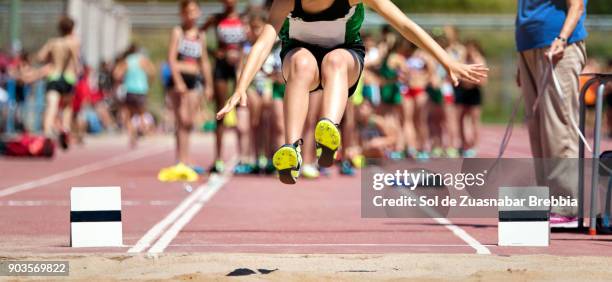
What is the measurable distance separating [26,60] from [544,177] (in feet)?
59.2

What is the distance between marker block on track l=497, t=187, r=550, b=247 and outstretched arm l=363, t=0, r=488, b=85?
41.6 inches

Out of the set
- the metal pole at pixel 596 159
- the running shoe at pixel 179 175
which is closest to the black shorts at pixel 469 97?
the running shoe at pixel 179 175

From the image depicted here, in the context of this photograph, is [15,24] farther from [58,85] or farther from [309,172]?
[309,172]

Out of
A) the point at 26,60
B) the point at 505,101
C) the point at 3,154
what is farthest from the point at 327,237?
the point at 505,101

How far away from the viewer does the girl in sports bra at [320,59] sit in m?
7.32

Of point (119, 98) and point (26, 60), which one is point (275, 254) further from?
point (119, 98)

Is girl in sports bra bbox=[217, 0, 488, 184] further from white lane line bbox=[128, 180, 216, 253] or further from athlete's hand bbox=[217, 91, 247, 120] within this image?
white lane line bbox=[128, 180, 216, 253]

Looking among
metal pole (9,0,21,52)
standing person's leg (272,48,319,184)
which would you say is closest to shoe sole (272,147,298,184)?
standing person's leg (272,48,319,184)

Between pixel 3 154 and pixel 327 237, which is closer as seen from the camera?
pixel 327 237

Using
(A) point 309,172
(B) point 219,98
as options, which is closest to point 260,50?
(A) point 309,172

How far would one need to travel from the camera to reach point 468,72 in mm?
7227

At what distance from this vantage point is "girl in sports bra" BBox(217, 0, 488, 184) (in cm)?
732

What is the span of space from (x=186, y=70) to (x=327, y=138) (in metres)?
8.39

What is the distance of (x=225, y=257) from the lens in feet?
23.6
